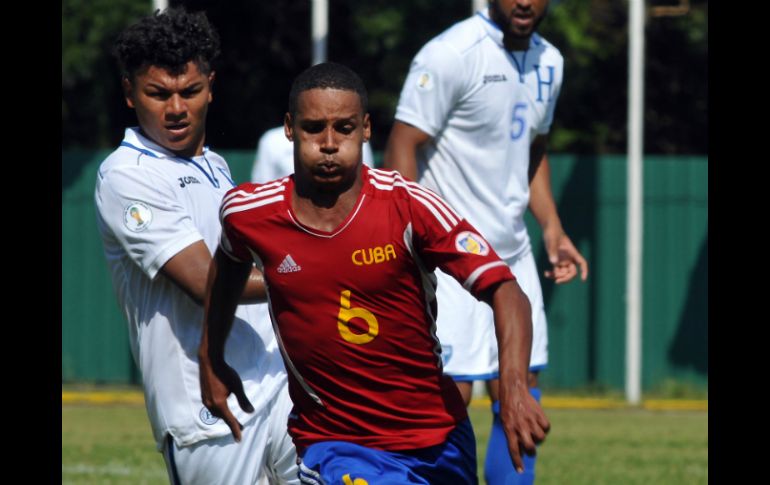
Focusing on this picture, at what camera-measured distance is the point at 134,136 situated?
5.64m

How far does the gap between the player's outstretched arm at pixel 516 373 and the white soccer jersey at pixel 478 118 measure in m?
2.47

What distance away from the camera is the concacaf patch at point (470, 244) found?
4.81m

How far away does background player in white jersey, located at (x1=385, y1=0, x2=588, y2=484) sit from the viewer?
7105 millimetres

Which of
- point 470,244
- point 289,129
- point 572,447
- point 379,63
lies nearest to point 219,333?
point 289,129

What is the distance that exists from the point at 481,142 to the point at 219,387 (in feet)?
7.90

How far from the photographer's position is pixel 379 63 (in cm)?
1905

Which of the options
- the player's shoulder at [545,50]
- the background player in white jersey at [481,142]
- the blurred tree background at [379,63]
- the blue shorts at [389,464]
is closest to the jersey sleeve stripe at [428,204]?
the blue shorts at [389,464]

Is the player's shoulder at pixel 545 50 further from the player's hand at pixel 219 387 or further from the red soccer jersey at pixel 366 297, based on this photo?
the player's hand at pixel 219 387

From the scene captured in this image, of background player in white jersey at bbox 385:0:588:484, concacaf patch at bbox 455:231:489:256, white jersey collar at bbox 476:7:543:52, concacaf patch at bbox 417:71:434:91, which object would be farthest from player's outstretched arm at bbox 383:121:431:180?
concacaf patch at bbox 455:231:489:256

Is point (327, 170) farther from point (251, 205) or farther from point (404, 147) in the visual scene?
point (404, 147)

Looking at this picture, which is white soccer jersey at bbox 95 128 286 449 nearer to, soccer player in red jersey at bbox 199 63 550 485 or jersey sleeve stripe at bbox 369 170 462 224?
soccer player in red jersey at bbox 199 63 550 485
